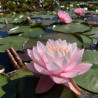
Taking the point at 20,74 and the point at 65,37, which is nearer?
the point at 20,74

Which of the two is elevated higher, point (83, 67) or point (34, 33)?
point (83, 67)

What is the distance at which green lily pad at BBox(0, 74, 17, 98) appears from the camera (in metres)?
0.65

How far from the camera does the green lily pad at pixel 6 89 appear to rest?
65 centimetres

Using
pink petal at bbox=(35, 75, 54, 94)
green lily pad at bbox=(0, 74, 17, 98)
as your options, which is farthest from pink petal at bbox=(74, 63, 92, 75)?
green lily pad at bbox=(0, 74, 17, 98)

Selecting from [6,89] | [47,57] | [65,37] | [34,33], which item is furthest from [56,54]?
[34,33]

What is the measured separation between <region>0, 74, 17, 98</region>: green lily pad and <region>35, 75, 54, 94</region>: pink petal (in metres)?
0.11

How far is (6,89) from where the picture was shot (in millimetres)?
677

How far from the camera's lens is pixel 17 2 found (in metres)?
4.38

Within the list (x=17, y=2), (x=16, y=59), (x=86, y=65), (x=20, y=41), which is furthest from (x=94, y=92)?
(x=17, y=2)

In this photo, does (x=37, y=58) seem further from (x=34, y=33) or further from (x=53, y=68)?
(x=34, y=33)

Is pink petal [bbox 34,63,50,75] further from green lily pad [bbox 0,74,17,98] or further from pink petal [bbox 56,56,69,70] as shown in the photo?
green lily pad [bbox 0,74,17,98]

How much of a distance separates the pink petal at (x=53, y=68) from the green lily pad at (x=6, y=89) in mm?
187

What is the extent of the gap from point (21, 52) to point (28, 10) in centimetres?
315

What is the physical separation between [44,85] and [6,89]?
17cm
